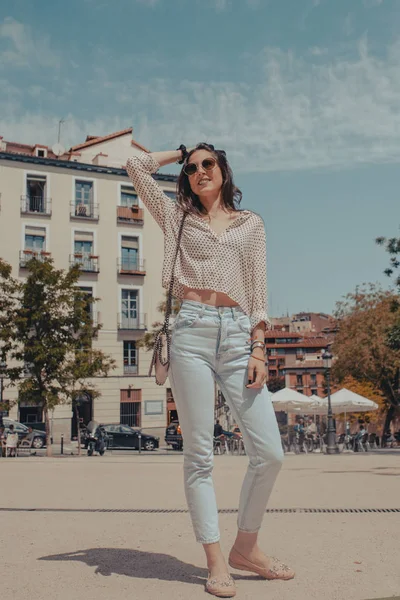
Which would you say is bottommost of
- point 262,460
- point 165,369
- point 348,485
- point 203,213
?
point 348,485

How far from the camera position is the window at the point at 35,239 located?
134ft

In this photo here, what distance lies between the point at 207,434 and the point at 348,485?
228 inches

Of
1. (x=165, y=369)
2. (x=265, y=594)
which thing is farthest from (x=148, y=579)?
(x=165, y=369)

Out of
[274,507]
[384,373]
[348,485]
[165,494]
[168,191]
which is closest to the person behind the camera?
[274,507]

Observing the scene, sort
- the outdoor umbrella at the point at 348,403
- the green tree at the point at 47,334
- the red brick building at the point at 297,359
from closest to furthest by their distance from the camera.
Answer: the green tree at the point at 47,334, the outdoor umbrella at the point at 348,403, the red brick building at the point at 297,359

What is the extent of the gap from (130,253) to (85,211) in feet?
13.0

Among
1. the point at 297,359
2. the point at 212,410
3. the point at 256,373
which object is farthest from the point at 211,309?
the point at 297,359

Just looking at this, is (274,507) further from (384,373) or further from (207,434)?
(384,373)

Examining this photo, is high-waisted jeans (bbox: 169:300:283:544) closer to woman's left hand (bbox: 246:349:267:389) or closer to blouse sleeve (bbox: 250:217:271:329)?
woman's left hand (bbox: 246:349:267:389)

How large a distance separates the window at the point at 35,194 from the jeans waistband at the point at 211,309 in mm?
39231

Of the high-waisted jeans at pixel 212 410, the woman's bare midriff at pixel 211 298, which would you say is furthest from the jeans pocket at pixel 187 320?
the woman's bare midriff at pixel 211 298

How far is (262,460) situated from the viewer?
10.9 ft

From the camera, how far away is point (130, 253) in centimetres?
4350

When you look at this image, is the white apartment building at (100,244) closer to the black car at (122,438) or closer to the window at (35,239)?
the window at (35,239)
